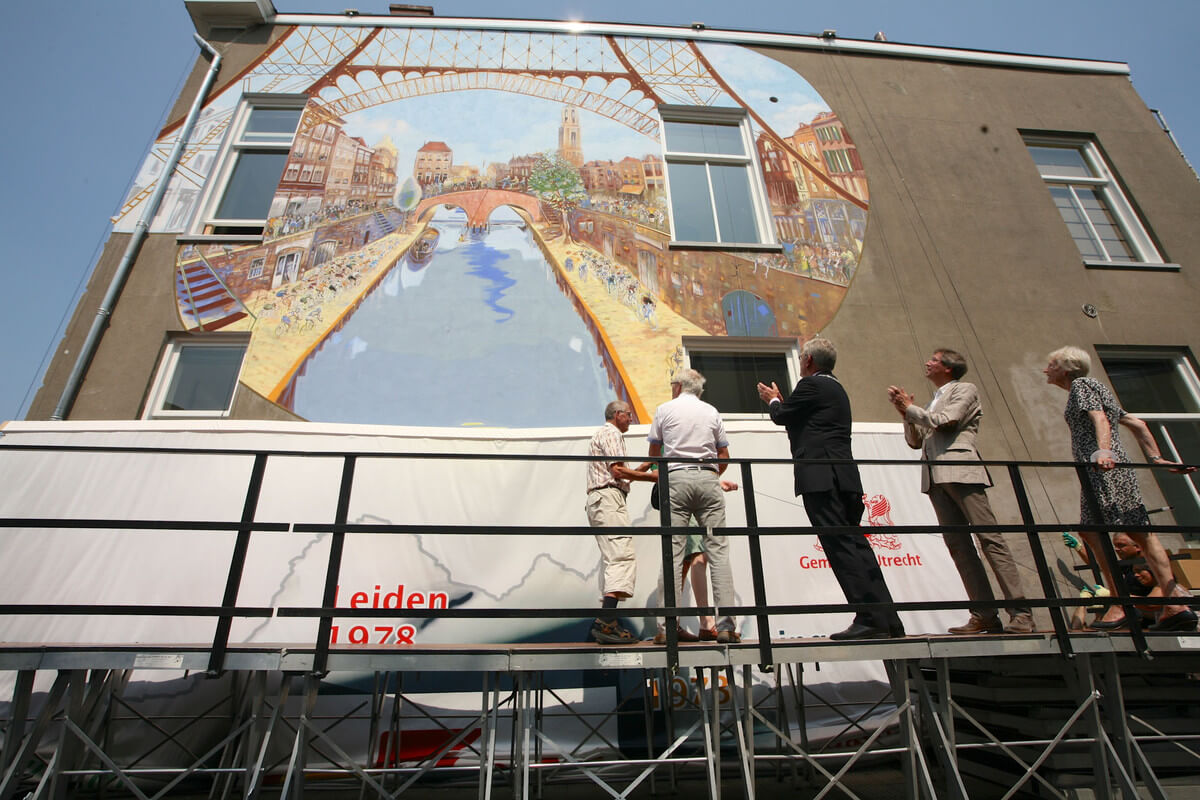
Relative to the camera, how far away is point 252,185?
25.7 ft

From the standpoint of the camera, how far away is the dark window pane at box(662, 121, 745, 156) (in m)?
8.59

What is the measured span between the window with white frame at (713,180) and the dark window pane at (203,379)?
5183mm

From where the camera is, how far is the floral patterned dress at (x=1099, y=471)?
150 inches

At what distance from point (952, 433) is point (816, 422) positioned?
36.0 inches

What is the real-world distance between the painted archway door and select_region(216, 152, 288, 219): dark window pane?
18.5 feet

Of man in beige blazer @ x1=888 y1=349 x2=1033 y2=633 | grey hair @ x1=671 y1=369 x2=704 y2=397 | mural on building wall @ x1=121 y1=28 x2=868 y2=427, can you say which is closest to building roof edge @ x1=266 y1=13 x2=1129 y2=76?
mural on building wall @ x1=121 y1=28 x2=868 y2=427

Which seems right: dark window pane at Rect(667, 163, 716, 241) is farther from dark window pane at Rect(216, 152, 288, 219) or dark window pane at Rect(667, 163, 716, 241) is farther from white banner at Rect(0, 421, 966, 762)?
dark window pane at Rect(216, 152, 288, 219)

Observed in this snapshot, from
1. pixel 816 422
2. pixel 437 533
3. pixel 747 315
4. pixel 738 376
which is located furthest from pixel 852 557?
pixel 747 315

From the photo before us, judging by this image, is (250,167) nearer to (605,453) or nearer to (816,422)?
(605,453)

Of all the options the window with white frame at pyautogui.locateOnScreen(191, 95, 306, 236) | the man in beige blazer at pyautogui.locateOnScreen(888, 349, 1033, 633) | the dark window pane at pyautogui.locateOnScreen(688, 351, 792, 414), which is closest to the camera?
the man in beige blazer at pyautogui.locateOnScreen(888, 349, 1033, 633)

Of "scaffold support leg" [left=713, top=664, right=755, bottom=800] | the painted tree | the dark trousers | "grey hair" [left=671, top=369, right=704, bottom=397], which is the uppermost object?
the painted tree

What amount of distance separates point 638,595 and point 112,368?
19.0 ft

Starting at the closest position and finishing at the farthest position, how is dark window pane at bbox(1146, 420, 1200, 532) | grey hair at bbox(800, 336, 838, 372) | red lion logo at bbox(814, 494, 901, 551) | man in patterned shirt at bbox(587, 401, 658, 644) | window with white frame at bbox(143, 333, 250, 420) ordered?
man in patterned shirt at bbox(587, 401, 658, 644)
grey hair at bbox(800, 336, 838, 372)
red lion logo at bbox(814, 494, 901, 551)
window with white frame at bbox(143, 333, 250, 420)
dark window pane at bbox(1146, 420, 1200, 532)

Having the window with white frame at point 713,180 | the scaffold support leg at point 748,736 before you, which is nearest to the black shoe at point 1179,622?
the scaffold support leg at point 748,736
